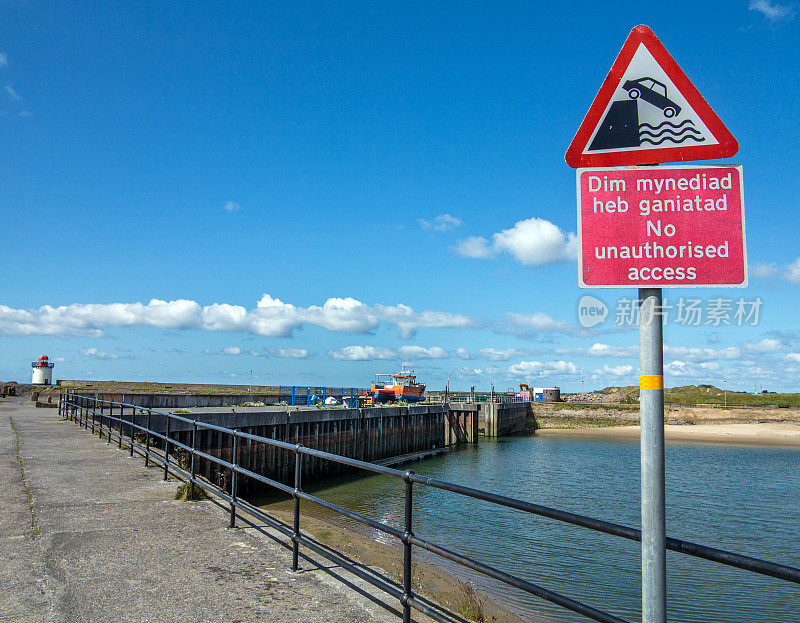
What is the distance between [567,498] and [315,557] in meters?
18.5

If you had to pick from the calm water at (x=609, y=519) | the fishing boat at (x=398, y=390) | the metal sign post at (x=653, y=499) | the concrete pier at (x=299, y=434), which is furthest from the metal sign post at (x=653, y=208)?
the fishing boat at (x=398, y=390)

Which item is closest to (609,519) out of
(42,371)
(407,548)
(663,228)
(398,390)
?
(407,548)

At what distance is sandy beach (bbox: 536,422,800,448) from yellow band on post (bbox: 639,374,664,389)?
55.5 metres

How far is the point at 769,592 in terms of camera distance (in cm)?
1124

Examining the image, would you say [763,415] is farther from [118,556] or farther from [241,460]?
[118,556]

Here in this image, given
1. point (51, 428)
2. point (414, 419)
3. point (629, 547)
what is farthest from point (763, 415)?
point (51, 428)

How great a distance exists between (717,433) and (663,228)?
6371cm

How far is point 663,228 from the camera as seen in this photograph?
2.25 m

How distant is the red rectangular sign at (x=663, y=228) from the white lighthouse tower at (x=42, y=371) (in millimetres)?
66938

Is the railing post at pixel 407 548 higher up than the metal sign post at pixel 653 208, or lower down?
lower down

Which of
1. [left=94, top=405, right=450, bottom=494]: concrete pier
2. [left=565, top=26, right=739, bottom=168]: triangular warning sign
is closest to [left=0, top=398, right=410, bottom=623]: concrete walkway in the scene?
[left=565, top=26, right=739, bottom=168]: triangular warning sign

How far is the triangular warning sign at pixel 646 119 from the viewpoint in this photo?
234 centimetres

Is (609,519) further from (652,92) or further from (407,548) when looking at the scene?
(652,92)

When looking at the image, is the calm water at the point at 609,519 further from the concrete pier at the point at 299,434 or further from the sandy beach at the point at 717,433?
the sandy beach at the point at 717,433
